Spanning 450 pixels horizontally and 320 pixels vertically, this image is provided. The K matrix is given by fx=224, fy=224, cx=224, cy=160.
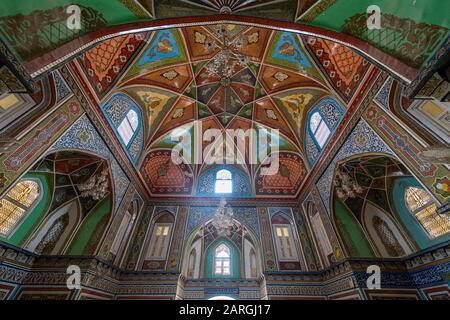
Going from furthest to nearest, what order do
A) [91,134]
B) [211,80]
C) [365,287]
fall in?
1. [211,80]
2. [365,287]
3. [91,134]

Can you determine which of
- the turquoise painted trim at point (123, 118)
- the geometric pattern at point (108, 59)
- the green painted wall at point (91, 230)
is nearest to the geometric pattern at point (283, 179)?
the turquoise painted trim at point (123, 118)

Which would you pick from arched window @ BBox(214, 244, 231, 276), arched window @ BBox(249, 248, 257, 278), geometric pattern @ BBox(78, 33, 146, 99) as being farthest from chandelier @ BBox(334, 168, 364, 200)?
geometric pattern @ BBox(78, 33, 146, 99)

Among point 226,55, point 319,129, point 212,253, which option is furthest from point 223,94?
Result: point 212,253

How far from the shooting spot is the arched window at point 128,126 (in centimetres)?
975

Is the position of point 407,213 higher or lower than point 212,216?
lower

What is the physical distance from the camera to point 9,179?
5477 mm

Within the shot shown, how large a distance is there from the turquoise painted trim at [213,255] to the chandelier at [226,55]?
984 centimetres

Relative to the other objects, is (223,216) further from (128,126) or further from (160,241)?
(128,126)

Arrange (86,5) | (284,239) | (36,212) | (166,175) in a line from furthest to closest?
(166,175) → (284,239) → (36,212) → (86,5)

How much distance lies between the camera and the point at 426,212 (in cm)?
801

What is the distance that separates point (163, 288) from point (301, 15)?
1130 centimetres

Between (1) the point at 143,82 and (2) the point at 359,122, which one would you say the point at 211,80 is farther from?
(2) the point at 359,122

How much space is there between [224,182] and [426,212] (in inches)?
374
